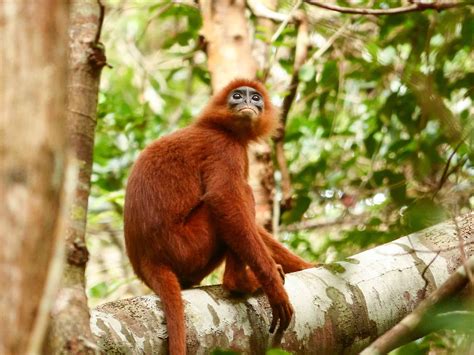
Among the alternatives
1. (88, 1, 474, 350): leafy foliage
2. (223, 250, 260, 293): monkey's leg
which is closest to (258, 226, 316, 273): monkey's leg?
(88, 1, 474, 350): leafy foliage

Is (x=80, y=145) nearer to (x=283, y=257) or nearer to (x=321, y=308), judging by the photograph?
(x=321, y=308)

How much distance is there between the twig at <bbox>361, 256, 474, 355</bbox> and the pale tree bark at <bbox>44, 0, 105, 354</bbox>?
108cm

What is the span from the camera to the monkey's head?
219 inches

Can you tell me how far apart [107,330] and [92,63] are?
A: 1.46 metres

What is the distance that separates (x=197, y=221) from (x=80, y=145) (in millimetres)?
1222

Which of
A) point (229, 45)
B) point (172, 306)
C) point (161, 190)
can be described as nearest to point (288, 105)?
point (229, 45)

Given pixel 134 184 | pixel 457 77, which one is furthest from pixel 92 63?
pixel 457 77

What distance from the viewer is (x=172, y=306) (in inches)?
134

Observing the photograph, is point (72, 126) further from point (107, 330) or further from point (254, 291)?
point (254, 291)

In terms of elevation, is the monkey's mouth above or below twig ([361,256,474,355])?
above

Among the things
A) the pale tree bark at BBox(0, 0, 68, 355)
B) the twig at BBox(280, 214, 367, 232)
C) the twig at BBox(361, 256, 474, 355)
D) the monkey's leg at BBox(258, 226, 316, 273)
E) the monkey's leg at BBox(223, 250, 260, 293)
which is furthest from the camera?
the twig at BBox(280, 214, 367, 232)

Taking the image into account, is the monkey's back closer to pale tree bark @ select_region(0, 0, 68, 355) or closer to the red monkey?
the red monkey

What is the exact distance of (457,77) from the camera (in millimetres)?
5578

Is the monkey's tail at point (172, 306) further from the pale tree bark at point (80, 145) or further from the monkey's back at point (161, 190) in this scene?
the pale tree bark at point (80, 145)
